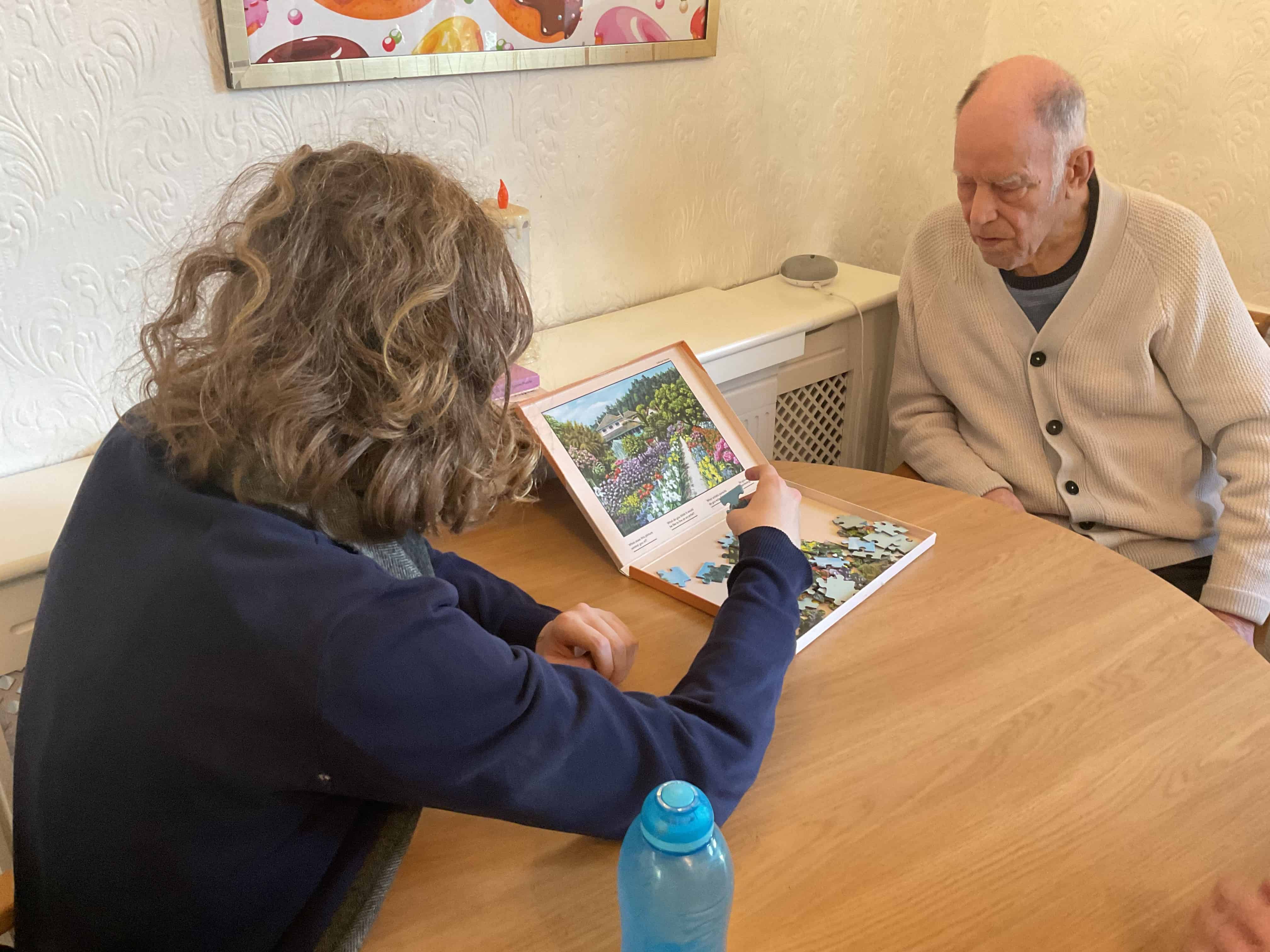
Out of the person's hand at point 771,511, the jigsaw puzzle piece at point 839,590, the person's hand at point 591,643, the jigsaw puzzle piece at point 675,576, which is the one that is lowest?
the jigsaw puzzle piece at point 675,576

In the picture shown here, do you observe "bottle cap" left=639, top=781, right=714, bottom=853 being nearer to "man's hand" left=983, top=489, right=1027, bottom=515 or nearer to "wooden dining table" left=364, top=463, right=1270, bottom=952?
"wooden dining table" left=364, top=463, right=1270, bottom=952

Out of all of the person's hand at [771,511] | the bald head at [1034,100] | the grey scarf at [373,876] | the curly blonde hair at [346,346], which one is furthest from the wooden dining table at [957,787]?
the bald head at [1034,100]

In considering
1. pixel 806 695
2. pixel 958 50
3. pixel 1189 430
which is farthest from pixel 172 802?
pixel 958 50

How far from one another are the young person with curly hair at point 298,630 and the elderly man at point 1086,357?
111 centimetres

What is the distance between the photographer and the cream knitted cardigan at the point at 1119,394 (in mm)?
1599

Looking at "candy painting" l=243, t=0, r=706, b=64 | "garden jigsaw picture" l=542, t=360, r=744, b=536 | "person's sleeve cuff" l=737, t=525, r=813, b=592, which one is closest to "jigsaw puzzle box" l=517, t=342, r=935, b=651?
"garden jigsaw picture" l=542, t=360, r=744, b=536

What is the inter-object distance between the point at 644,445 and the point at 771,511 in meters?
0.29

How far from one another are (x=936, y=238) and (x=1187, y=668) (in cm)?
99

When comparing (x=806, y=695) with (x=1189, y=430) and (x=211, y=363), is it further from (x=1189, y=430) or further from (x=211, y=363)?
(x=1189, y=430)

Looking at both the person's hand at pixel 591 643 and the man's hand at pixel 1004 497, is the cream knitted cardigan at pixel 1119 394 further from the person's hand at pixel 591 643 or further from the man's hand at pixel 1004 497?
the person's hand at pixel 591 643

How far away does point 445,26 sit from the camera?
4.91ft

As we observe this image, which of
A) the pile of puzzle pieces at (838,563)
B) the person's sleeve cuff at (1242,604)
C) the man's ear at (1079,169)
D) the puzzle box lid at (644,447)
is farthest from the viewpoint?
the man's ear at (1079,169)

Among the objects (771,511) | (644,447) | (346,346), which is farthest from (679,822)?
(644,447)

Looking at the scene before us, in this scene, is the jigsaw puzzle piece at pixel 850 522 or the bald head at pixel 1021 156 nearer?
the jigsaw puzzle piece at pixel 850 522
